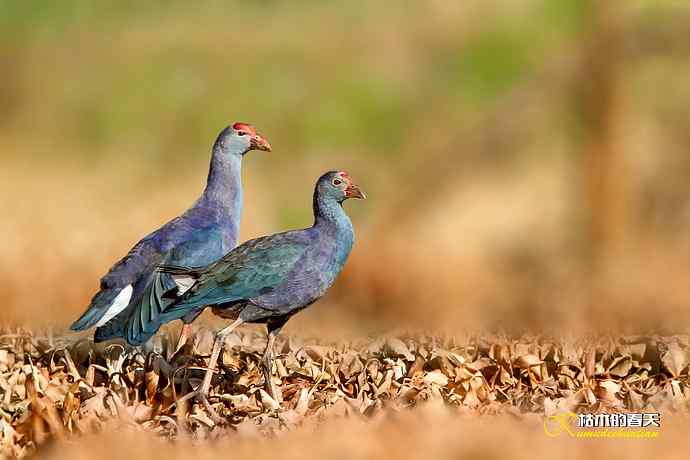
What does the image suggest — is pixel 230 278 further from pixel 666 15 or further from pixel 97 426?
pixel 666 15

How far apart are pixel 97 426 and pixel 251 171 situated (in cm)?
405

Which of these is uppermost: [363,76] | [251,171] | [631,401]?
[363,76]

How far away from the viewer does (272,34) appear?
735cm

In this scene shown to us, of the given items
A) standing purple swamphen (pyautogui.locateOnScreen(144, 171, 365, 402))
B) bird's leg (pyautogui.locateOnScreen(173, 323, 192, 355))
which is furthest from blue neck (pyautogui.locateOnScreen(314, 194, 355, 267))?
bird's leg (pyautogui.locateOnScreen(173, 323, 192, 355))

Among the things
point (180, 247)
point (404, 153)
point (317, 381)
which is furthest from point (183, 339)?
point (404, 153)

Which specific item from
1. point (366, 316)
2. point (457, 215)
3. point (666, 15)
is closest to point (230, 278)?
point (366, 316)

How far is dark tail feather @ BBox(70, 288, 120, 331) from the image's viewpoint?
12.3 feet

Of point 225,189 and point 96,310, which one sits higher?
point 225,189

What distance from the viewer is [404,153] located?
6.62 metres

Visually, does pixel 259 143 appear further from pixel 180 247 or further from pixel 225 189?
pixel 180 247

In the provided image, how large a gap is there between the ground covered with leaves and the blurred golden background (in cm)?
99

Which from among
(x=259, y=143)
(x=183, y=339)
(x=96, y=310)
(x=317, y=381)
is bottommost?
(x=317, y=381)

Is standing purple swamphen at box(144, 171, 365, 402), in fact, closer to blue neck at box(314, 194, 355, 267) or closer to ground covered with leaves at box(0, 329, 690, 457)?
blue neck at box(314, 194, 355, 267)

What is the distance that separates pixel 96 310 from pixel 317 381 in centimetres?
69
